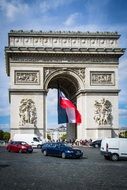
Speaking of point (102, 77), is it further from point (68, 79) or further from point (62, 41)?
point (62, 41)

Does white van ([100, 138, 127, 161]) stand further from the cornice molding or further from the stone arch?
the cornice molding

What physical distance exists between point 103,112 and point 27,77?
9.74 meters

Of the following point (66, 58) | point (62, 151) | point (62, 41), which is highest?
point (62, 41)

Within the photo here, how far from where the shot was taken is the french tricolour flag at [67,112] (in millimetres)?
50688

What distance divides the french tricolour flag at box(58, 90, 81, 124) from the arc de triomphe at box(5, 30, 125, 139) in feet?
2.69

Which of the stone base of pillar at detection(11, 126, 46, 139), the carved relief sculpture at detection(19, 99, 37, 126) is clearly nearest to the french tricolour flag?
the stone base of pillar at detection(11, 126, 46, 139)

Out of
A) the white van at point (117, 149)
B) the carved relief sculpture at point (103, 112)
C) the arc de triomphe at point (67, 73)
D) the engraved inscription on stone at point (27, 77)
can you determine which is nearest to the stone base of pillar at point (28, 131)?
the arc de triomphe at point (67, 73)

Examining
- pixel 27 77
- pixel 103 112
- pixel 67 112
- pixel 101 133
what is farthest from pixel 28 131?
pixel 103 112

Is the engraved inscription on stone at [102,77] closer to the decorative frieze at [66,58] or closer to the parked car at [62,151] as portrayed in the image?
the decorative frieze at [66,58]

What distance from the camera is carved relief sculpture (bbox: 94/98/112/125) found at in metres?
49.7

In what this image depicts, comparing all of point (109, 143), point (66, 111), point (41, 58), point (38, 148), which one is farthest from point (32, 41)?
point (109, 143)

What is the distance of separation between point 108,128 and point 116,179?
33637mm

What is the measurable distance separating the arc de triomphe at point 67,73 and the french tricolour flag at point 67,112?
2.69 ft

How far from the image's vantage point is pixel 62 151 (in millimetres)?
30938
